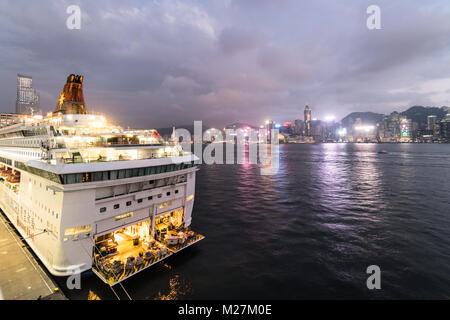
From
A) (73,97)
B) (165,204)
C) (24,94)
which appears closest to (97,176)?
(165,204)

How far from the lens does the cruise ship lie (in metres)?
16.0

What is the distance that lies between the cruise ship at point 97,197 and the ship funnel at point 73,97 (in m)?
1.60

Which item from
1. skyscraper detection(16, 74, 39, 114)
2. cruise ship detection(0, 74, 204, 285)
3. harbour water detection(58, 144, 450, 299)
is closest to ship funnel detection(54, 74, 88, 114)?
cruise ship detection(0, 74, 204, 285)

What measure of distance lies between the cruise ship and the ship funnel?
5.24ft

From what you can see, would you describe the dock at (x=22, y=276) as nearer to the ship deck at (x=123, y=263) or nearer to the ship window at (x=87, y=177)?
the ship deck at (x=123, y=263)

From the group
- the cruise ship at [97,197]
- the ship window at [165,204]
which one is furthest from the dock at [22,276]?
the ship window at [165,204]

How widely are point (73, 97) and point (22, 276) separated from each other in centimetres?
2435

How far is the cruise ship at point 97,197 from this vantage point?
1603 centimetres

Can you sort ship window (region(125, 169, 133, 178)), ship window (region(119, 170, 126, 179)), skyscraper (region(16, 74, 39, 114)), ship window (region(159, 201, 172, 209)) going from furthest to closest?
skyscraper (region(16, 74, 39, 114)) → ship window (region(159, 201, 172, 209)) → ship window (region(125, 169, 133, 178)) → ship window (region(119, 170, 126, 179))

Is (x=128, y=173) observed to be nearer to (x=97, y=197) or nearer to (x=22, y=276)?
(x=97, y=197)

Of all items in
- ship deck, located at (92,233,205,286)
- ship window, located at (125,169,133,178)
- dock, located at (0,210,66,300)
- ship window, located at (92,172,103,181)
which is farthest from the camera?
ship window, located at (125,169,133,178)

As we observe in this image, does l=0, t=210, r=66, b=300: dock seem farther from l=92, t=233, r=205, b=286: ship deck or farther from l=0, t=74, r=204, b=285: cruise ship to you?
l=92, t=233, r=205, b=286: ship deck

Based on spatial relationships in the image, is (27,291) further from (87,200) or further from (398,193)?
(398,193)

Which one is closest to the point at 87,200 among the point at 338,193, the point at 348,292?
the point at 348,292
